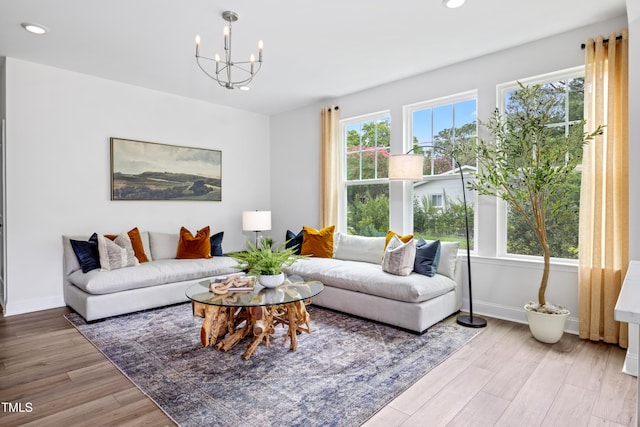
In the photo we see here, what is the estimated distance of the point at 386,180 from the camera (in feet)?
15.6

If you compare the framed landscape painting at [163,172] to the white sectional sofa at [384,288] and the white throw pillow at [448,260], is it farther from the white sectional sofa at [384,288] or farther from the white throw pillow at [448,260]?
the white throw pillow at [448,260]

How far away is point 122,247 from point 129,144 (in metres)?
1.41

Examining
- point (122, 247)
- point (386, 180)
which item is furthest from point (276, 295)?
point (386, 180)

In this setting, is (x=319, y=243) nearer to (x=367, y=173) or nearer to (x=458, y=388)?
(x=367, y=173)

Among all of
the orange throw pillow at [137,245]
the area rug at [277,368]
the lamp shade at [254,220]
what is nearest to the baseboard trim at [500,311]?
the area rug at [277,368]

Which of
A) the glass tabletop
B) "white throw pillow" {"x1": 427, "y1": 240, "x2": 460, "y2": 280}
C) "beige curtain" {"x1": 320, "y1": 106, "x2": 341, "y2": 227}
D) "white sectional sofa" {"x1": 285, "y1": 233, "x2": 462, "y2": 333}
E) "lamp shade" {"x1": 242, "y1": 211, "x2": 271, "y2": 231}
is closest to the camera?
the glass tabletop

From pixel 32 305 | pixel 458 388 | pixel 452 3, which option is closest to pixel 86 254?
pixel 32 305

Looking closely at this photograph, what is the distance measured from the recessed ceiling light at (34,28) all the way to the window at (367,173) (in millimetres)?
3436

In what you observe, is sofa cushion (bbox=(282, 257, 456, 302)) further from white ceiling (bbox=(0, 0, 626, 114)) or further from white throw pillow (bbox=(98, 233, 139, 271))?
white ceiling (bbox=(0, 0, 626, 114))

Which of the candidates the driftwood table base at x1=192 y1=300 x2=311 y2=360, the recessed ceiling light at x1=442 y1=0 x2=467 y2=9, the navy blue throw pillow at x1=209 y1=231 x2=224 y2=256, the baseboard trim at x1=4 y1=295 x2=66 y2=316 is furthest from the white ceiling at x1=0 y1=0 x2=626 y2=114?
the baseboard trim at x1=4 y1=295 x2=66 y2=316

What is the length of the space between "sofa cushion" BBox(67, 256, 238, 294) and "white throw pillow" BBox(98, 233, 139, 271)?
84mm

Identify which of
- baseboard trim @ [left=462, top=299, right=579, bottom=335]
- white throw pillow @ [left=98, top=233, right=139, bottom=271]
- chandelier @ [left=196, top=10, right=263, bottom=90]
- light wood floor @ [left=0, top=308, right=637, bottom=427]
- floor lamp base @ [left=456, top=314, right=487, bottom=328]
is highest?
chandelier @ [left=196, top=10, right=263, bottom=90]

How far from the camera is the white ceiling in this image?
2.80 m

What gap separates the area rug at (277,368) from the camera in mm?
2043
